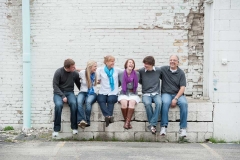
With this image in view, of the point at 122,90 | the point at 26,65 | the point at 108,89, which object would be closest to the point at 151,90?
the point at 122,90

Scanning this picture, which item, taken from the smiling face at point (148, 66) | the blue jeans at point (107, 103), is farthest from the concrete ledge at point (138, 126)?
the smiling face at point (148, 66)

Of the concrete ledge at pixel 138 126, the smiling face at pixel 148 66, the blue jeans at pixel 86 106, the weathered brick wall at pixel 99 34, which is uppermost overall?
the weathered brick wall at pixel 99 34

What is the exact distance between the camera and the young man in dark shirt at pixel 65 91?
7.98m

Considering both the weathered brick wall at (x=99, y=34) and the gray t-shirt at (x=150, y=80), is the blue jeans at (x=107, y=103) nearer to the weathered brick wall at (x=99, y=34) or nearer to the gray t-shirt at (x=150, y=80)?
the gray t-shirt at (x=150, y=80)

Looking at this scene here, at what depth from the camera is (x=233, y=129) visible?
8367 mm

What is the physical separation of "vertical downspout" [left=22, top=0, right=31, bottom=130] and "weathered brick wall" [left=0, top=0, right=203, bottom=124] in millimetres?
205

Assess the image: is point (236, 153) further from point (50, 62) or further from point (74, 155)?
point (50, 62)

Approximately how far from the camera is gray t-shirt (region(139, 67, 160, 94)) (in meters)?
8.18

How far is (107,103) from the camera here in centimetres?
813

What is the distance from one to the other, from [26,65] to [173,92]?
3753 millimetres

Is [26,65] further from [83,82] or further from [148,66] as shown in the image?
[148,66]

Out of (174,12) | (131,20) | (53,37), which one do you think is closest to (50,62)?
(53,37)

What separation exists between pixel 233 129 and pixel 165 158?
2393mm

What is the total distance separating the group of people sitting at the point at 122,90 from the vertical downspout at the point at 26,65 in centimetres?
173
